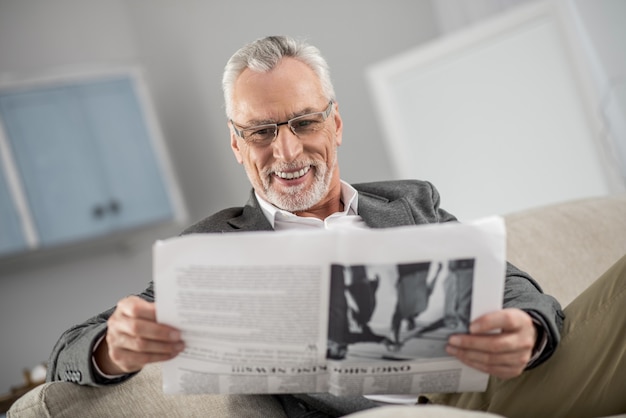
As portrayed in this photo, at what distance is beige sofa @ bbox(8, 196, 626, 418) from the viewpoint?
1279mm

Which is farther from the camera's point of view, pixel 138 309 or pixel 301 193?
pixel 301 193

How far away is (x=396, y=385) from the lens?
1.26m

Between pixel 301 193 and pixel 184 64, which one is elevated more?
pixel 184 64

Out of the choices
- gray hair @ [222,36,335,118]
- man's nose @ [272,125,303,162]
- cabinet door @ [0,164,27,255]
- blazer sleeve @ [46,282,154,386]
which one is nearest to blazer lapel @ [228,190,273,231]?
man's nose @ [272,125,303,162]

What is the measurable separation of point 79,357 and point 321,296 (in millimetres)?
427

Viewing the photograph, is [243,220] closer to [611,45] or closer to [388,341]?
[388,341]

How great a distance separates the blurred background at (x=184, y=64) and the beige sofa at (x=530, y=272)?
216 centimetres

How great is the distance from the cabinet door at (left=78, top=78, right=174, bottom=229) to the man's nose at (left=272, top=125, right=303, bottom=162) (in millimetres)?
2403

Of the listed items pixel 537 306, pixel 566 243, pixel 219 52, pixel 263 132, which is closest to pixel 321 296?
pixel 537 306

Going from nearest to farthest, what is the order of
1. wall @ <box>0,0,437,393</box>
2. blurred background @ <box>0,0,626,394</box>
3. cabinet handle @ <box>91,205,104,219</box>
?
cabinet handle @ <box>91,205,104,219</box>, blurred background @ <box>0,0,626,394</box>, wall @ <box>0,0,437,393</box>

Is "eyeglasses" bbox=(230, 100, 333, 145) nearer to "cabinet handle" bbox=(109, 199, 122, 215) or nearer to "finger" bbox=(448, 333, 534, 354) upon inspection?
"finger" bbox=(448, 333, 534, 354)

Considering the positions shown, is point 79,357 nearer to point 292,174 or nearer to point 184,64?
point 292,174

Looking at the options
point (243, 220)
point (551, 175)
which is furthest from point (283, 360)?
point (551, 175)

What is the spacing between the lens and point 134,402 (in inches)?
52.3
